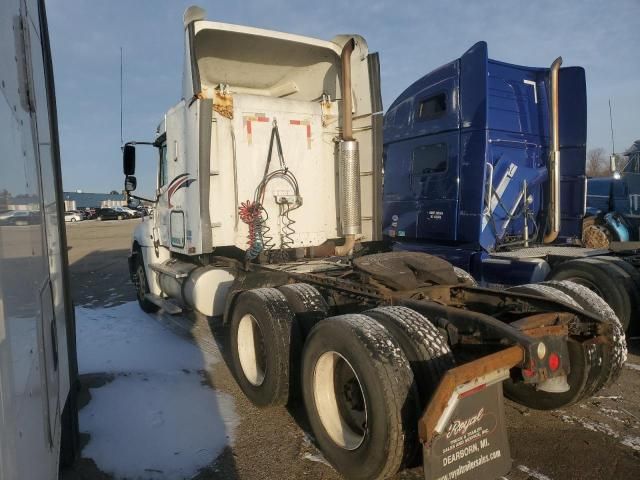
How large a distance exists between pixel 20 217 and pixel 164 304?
519 cm

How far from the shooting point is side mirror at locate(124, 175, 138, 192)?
7.05 meters

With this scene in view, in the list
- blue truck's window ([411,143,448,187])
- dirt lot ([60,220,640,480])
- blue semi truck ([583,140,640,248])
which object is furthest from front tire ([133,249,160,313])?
blue semi truck ([583,140,640,248])

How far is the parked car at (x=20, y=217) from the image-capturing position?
142 cm

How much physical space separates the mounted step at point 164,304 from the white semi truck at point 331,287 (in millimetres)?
73

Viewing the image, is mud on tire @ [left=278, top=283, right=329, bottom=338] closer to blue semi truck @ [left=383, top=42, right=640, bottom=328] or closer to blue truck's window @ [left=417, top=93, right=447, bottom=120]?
blue semi truck @ [left=383, top=42, right=640, bottom=328]

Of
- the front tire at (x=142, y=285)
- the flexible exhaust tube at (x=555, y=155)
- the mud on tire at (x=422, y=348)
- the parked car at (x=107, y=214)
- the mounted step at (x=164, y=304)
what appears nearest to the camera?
the mud on tire at (x=422, y=348)

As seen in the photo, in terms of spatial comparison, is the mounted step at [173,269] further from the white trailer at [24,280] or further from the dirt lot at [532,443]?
the white trailer at [24,280]

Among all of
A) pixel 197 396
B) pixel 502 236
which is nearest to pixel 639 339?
pixel 502 236

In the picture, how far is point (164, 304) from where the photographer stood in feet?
21.7

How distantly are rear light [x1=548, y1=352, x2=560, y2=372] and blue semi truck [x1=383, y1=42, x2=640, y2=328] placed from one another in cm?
341

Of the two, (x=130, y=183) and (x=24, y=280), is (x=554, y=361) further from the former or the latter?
(x=130, y=183)

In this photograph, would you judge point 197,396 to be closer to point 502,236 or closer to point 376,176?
point 376,176

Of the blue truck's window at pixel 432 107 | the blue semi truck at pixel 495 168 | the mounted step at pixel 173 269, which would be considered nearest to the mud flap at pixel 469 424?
the blue semi truck at pixel 495 168

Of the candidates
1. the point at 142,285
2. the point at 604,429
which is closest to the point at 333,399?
the point at 604,429
